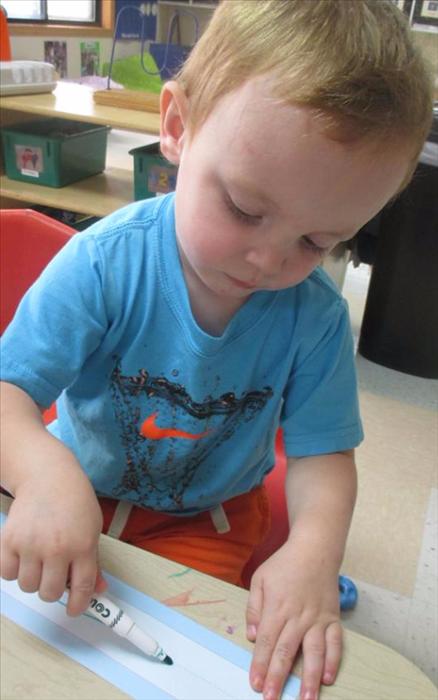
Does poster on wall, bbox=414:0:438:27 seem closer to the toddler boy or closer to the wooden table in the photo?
the toddler boy

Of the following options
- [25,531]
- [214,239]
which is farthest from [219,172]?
[25,531]

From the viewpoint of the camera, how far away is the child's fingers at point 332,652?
40 centimetres

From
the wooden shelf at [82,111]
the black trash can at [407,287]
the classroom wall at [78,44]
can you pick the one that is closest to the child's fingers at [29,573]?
the wooden shelf at [82,111]

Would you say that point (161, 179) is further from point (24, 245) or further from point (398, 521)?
point (398, 521)

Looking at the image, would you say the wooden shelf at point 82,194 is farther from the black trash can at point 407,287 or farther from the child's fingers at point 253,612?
the child's fingers at point 253,612

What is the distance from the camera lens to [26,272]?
0.86 metres

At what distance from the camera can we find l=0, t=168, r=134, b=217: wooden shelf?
178 cm

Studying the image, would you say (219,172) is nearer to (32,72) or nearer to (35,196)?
(35,196)

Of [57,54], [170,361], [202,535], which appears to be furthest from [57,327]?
[57,54]

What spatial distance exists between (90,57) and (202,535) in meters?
3.71

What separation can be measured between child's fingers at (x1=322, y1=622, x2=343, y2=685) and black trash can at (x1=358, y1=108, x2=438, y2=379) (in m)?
1.46

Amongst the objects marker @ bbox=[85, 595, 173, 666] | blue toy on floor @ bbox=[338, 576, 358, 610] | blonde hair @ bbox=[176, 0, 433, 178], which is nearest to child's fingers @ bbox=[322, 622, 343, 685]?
marker @ bbox=[85, 595, 173, 666]

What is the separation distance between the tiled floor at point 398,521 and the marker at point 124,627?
2.66 ft

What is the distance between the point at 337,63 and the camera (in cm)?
40
